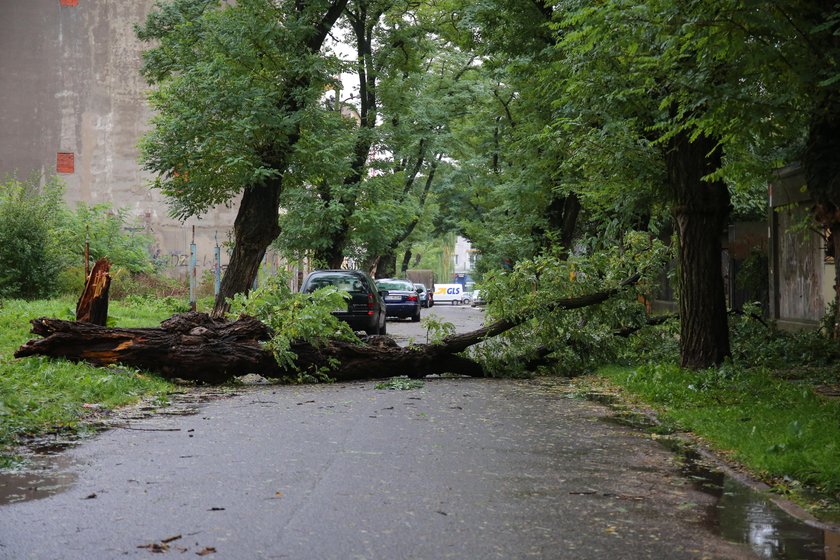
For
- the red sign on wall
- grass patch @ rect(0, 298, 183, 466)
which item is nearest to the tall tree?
grass patch @ rect(0, 298, 183, 466)

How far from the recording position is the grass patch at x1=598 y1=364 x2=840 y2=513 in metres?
7.22

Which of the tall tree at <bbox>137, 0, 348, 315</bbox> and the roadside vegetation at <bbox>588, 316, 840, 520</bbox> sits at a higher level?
the tall tree at <bbox>137, 0, 348, 315</bbox>

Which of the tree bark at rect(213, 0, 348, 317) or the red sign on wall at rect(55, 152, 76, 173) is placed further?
the red sign on wall at rect(55, 152, 76, 173)

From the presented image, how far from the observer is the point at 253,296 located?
621 inches

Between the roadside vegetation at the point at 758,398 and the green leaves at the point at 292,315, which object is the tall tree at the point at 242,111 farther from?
the roadside vegetation at the point at 758,398

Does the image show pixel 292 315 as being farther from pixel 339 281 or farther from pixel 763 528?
pixel 763 528

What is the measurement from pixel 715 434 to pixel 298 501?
462cm

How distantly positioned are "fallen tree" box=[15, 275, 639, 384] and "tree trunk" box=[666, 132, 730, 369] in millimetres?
2646

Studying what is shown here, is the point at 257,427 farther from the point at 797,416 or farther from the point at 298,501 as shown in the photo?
the point at 797,416

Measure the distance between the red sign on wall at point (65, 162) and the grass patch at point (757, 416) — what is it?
122 ft

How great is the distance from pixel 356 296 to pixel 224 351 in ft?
30.1

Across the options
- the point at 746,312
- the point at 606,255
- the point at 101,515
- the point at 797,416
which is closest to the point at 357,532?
the point at 101,515

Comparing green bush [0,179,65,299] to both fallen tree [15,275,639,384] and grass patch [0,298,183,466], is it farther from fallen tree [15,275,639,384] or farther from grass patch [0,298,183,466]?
fallen tree [15,275,639,384]

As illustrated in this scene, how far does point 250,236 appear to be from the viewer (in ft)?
73.5
